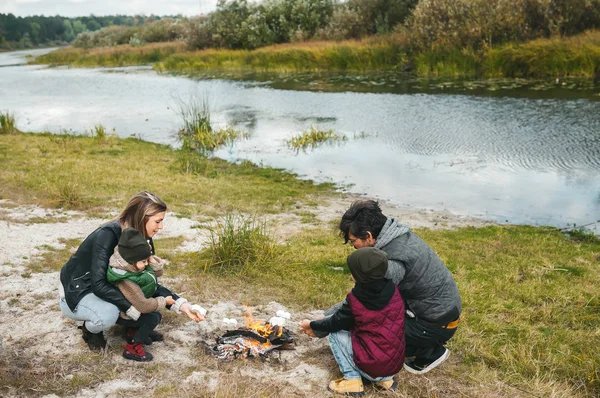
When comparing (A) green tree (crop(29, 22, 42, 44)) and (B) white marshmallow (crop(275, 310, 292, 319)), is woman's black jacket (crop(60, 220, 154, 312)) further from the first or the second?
(A) green tree (crop(29, 22, 42, 44))

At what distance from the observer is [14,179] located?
914 centimetres

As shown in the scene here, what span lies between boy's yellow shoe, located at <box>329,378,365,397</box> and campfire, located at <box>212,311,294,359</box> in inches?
26.3

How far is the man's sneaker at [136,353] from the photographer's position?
379cm

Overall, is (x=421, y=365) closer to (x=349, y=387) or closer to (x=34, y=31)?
(x=349, y=387)

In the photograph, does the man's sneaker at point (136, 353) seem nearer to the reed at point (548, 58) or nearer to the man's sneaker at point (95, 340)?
the man's sneaker at point (95, 340)

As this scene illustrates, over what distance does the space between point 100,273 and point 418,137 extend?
11.1m

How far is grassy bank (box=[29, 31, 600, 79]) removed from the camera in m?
19.4

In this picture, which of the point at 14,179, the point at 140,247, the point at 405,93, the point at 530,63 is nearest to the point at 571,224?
the point at 140,247

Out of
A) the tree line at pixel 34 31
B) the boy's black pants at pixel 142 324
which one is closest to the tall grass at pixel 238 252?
the boy's black pants at pixel 142 324

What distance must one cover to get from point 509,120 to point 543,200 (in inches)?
228

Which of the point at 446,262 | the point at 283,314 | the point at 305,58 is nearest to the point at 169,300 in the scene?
the point at 283,314

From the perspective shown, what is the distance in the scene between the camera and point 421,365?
376 cm

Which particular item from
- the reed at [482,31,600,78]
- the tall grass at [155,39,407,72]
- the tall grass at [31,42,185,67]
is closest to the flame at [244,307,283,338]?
the reed at [482,31,600,78]

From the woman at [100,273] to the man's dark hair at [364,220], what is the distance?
133 cm
